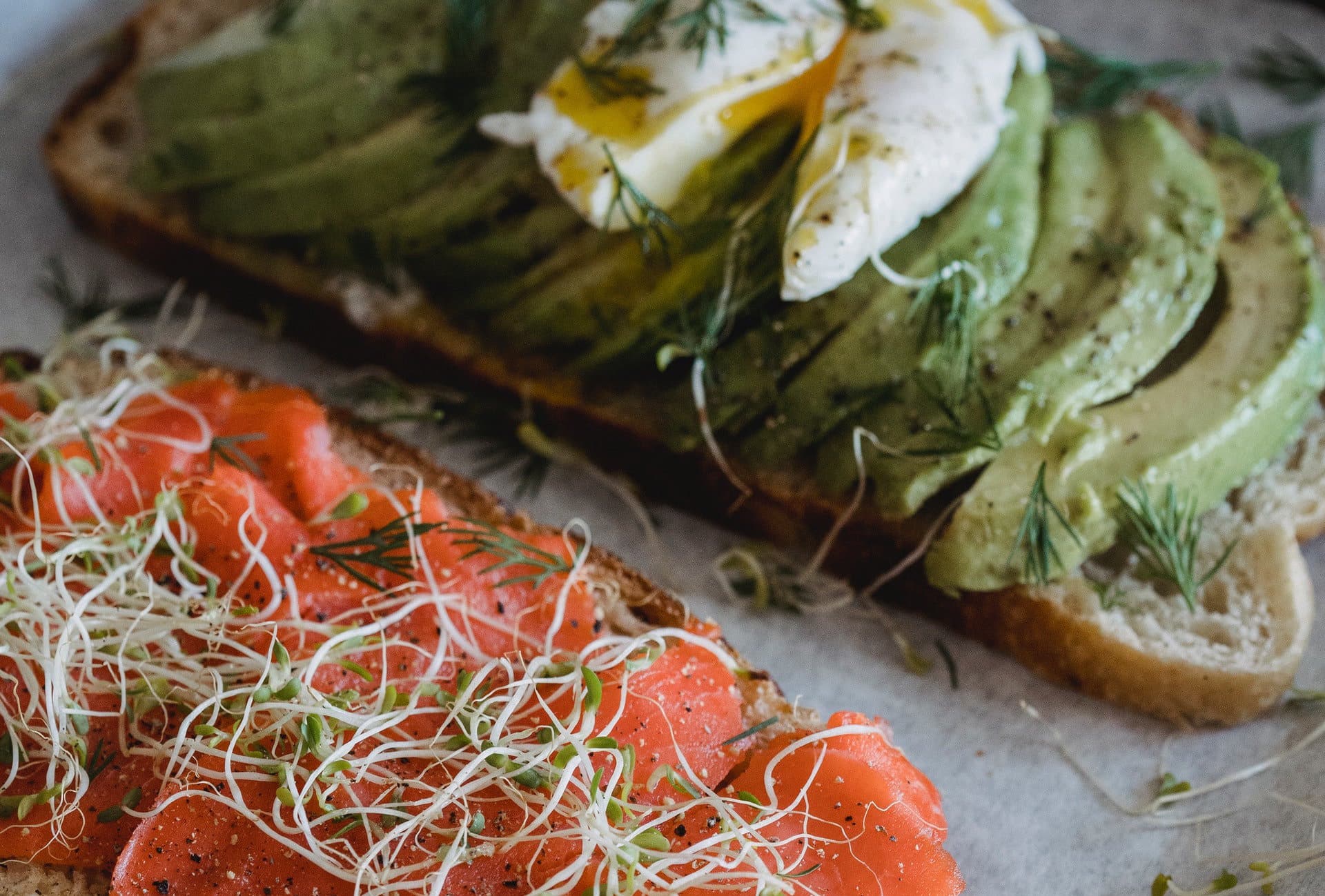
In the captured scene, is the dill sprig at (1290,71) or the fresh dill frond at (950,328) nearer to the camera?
the fresh dill frond at (950,328)

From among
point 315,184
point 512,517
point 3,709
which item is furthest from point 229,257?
point 3,709

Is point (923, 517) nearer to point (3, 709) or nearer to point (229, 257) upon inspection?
point (3, 709)

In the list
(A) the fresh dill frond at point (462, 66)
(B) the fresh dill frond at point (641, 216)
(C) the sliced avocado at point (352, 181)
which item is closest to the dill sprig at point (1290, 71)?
(B) the fresh dill frond at point (641, 216)

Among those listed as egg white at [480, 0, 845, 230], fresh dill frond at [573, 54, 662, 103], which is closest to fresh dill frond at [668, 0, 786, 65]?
egg white at [480, 0, 845, 230]

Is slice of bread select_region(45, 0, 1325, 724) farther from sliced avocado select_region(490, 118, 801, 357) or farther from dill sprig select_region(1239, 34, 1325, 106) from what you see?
dill sprig select_region(1239, 34, 1325, 106)

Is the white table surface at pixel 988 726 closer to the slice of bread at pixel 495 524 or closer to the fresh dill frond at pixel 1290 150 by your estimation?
the fresh dill frond at pixel 1290 150
